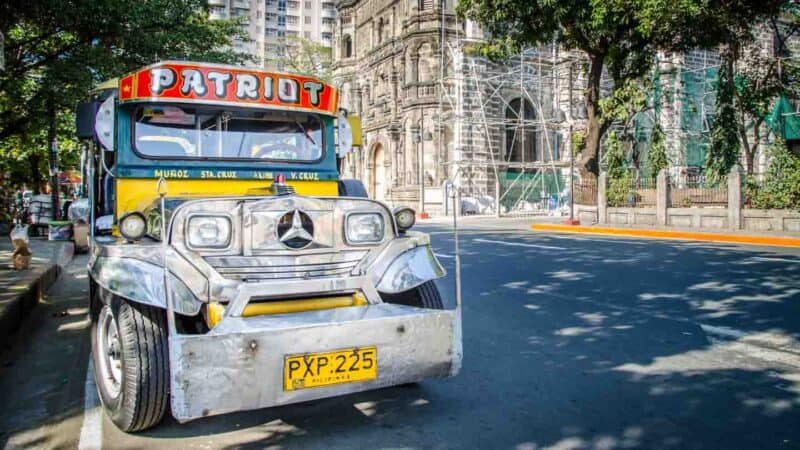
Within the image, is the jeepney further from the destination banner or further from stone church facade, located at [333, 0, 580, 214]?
stone church facade, located at [333, 0, 580, 214]

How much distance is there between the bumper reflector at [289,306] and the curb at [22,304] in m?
4.00

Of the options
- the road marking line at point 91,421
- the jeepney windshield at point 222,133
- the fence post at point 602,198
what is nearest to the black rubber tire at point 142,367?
the road marking line at point 91,421

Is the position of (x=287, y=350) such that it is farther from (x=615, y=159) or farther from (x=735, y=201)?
(x=615, y=159)

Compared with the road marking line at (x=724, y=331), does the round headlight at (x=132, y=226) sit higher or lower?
higher

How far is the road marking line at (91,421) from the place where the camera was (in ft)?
12.7

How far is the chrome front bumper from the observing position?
3.31 m

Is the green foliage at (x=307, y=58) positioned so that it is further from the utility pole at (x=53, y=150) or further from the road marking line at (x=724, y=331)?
the road marking line at (x=724, y=331)

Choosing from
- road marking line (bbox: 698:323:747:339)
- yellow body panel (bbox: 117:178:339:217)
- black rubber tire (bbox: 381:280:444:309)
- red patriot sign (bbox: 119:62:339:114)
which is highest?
red patriot sign (bbox: 119:62:339:114)

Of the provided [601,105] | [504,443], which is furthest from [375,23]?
[504,443]

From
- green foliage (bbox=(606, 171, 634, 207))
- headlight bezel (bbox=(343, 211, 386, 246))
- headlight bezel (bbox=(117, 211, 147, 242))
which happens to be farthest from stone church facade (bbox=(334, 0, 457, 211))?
headlight bezel (bbox=(117, 211, 147, 242))

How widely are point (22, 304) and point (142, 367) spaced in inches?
197

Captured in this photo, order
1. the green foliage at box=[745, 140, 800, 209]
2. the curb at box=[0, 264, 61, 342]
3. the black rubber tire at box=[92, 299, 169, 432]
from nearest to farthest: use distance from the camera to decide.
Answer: the black rubber tire at box=[92, 299, 169, 432] → the curb at box=[0, 264, 61, 342] → the green foliage at box=[745, 140, 800, 209]

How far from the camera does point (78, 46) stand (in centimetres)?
1767

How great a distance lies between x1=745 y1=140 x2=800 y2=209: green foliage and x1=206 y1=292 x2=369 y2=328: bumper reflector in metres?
17.5
